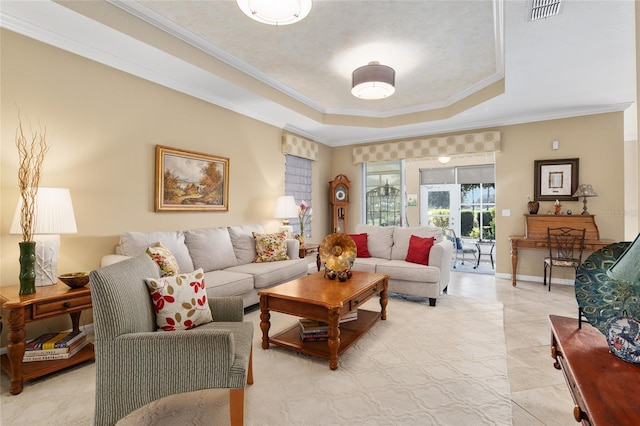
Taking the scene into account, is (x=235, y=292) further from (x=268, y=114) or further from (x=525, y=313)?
(x=525, y=313)

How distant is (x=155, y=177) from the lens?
3.53 m

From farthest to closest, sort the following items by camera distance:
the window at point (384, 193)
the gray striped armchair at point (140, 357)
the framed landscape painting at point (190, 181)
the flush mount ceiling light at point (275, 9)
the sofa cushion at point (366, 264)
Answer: the window at point (384, 193) → the sofa cushion at point (366, 264) → the framed landscape painting at point (190, 181) → the flush mount ceiling light at point (275, 9) → the gray striped armchair at point (140, 357)

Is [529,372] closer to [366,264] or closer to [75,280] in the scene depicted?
[366,264]

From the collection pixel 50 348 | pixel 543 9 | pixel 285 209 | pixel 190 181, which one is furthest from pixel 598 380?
pixel 285 209

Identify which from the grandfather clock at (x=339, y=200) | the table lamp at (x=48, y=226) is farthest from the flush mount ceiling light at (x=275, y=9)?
the grandfather clock at (x=339, y=200)

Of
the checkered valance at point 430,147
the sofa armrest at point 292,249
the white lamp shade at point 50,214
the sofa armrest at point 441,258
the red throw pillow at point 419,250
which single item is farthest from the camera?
the checkered valance at point 430,147

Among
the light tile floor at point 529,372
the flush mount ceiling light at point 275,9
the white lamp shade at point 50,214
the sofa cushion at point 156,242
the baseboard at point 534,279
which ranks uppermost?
the flush mount ceiling light at point 275,9

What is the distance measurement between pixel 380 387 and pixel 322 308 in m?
0.64

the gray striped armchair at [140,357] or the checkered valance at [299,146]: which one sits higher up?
the checkered valance at [299,146]

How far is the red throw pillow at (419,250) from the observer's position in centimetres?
397

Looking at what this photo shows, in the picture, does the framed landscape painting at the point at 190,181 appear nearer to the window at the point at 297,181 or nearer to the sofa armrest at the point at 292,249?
the sofa armrest at the point at 292,249

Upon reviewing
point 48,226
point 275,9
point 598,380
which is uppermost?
point 275,9

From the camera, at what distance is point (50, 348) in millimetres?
2262

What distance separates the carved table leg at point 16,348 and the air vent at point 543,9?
13.2ft
